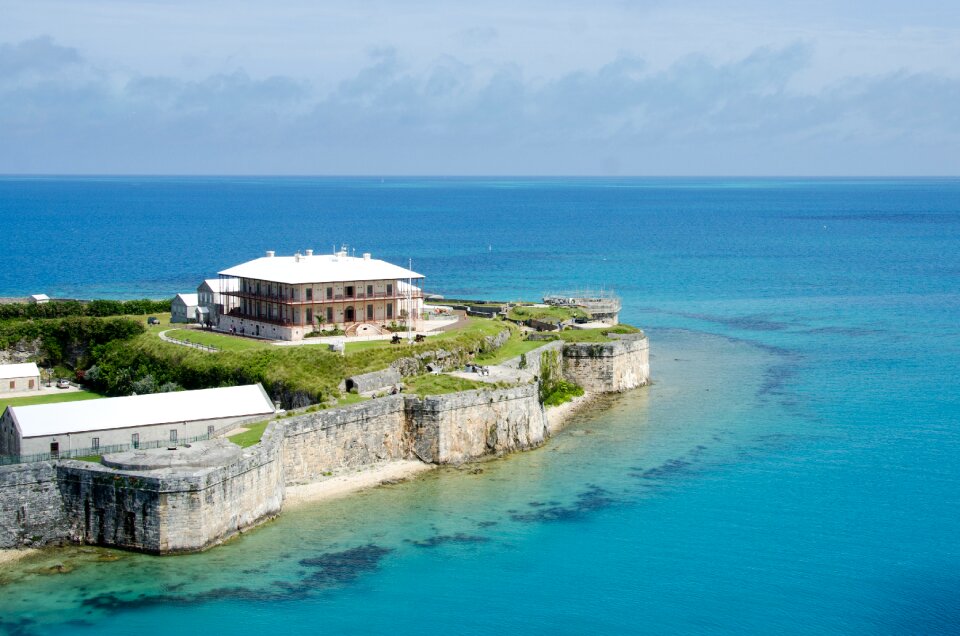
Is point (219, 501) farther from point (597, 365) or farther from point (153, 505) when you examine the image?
point (597, 365)

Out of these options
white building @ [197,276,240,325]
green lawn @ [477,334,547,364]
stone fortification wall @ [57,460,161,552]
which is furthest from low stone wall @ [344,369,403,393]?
white building @ [197,276,240,325]

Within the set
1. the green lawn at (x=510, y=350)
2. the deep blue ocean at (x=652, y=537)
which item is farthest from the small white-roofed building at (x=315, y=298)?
the deep blue ocean at (x=652, y=537)

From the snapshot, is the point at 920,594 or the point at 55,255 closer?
the point at 920,594

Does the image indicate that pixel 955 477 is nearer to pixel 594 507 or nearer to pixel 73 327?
pixel 594 507

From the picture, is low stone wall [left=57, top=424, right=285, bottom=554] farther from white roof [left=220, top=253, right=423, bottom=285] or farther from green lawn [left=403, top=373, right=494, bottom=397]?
white roof [left=220, top=253, right=423, bottom=285]

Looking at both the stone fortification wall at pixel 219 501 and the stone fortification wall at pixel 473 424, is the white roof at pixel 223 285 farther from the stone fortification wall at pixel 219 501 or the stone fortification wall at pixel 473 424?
the stone fortification wall at pixel 219 501

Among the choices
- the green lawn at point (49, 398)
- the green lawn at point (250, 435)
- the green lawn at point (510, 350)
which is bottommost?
the green lawn at point (49, 398)


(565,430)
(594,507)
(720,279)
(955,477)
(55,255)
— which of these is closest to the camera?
(594,507)

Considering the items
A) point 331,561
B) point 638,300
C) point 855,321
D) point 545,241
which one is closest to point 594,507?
point 331,561
